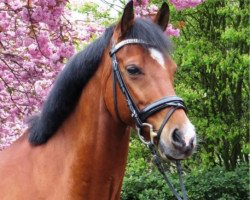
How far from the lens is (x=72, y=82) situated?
111 inches

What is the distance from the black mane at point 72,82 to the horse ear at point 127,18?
25 mm

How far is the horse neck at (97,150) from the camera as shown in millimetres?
2713

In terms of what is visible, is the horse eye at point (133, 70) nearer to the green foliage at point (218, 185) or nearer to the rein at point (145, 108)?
the rein at point (145, 108)

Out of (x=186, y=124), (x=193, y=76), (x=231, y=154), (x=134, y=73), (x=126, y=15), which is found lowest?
(x=231, y=154)

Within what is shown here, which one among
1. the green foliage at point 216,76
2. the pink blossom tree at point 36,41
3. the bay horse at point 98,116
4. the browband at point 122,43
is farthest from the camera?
the green foliage at point 216,76

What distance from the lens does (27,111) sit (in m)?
5.50

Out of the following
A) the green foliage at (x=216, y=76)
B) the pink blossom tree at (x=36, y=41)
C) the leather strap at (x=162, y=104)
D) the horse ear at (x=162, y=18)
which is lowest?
the green foliage at (x=216, y=76)

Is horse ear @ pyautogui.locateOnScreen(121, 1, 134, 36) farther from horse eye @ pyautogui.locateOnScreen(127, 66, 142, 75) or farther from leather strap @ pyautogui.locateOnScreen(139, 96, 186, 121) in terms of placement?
leather strap @ pyautogui.locateOnScreen(139, 96, 186, 121)

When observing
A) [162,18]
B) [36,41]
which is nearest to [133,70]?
[162,18]

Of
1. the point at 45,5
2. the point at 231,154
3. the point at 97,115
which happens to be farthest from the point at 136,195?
the point at 97,115

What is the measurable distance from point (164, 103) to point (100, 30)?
3521mm

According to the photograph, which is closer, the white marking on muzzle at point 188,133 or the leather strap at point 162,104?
the white marking on muzzle at point 188,133

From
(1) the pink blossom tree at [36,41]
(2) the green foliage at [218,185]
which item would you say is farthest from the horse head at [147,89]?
(2) the green foliage at [218,185]

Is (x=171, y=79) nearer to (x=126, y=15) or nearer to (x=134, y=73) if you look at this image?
(x=134, y=73)
